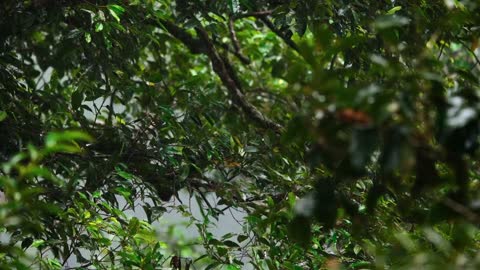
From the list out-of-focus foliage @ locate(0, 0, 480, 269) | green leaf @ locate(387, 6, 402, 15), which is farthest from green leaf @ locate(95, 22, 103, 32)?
green leaf @ locate(387, 6, 402, 15)

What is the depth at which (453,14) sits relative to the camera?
92cm

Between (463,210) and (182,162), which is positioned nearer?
(463,210)

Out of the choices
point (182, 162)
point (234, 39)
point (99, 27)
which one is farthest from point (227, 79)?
point (99, 27)

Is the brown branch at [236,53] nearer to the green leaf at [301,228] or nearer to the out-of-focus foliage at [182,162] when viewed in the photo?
the out-of-focus foliage at [182,162]

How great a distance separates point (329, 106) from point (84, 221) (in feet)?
3.41

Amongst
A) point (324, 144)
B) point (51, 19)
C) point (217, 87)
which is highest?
point (217, 87)

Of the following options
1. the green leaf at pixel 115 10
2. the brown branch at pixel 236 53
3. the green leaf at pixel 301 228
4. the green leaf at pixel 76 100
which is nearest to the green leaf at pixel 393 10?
the green leaf at pixel 115 10

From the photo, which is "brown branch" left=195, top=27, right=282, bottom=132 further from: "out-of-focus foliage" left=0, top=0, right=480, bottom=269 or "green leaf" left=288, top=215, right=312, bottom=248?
"green leaf" left=288, top=215, right=312, bottom=248

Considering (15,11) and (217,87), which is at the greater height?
(217,87)

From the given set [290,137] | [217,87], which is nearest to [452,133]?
[290,137]

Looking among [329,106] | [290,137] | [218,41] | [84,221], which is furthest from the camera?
[218,41]

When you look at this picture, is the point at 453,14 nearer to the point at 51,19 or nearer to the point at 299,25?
the point at 299,25

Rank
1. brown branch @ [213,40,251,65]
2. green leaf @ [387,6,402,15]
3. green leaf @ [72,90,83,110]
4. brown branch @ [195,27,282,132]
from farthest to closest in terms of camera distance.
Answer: brown branch @ [213,40,251,65], brown branch @ [195,27,282,132], green leaf @ [72,90,83,110], green leaf @ [387,6,402,15]

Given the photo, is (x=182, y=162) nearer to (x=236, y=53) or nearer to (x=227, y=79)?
(x=227, y=79)
